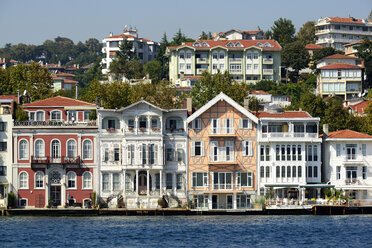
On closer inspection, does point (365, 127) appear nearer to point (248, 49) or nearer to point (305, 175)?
point (305, 175)

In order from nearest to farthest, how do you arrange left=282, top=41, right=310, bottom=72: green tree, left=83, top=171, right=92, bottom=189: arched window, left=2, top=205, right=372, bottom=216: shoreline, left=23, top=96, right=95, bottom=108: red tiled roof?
left=2, top=205, right=372, bottom=216: shoreline
left=83, top=171, right=92, bottom=189: arched window
left=23, top=96, right=95, bottom=108: red tiled roof
left=282, top=41, right=310, bottom=72: green tree

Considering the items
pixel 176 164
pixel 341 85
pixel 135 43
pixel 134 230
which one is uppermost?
pixel 135 43

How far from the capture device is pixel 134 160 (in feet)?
275

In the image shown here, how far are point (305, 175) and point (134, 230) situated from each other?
19.8 metres

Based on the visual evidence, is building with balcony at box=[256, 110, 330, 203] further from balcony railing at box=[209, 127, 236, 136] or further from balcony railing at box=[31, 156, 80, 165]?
balcony railing at box=[31, 156, 80, 165]

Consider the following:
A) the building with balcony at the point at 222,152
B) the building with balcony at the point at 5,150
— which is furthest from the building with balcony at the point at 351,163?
the building with balcony at the point at 5,150

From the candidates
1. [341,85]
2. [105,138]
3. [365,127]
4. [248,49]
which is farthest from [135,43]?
[105,138]

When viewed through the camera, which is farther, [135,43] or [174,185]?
[135,43]

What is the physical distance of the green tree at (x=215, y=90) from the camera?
111 meters

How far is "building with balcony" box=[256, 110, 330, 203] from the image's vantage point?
84.8 meters

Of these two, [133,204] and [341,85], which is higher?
[341,85]

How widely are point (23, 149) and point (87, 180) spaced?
682 centimetres

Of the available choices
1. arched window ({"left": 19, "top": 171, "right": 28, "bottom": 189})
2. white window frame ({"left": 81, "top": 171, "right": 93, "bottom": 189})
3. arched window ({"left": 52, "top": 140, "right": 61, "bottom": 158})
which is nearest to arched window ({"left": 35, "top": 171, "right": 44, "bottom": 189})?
arched window ({"left": 19, "top": 171, "right": 28, "bottom": 189})

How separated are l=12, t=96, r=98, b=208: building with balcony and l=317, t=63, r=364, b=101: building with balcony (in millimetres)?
71120
